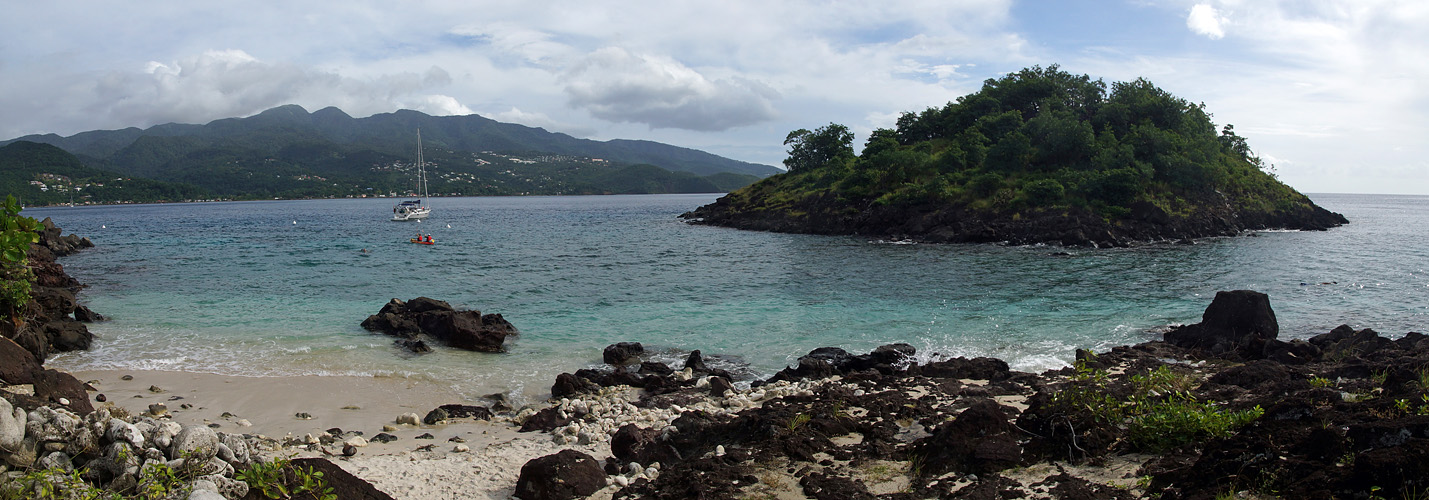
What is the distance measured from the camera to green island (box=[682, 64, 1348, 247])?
56.9m

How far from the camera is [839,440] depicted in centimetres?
1000

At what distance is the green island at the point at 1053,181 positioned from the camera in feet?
187

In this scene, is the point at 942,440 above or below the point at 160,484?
below

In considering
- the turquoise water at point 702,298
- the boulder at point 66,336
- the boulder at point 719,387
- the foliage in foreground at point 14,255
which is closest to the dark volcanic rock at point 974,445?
the boulder at point 719,387

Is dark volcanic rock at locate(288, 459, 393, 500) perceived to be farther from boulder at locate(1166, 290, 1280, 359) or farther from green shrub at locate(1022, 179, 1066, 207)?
green shrub at locate(1022, 179, 1066, 207)

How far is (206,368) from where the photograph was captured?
16.7 metres

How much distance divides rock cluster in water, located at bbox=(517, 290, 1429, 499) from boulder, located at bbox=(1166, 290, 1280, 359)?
301 cm

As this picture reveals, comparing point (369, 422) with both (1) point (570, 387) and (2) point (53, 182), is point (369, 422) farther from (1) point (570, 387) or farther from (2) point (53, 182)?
(2) point (53, 182)

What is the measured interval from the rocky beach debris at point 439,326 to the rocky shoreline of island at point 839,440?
5.19 m

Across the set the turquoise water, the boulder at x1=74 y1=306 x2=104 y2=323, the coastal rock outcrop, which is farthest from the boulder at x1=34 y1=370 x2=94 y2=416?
the boulder at x1=74 y1=306 x2=104 y2=323

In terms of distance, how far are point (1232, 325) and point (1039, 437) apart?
12751 millimetres

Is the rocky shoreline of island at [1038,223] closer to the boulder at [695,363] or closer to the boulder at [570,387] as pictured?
the boulder at [695,363]

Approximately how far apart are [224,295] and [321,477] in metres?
26.7

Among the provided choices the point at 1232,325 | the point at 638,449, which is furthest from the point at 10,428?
the point at 1232,325
